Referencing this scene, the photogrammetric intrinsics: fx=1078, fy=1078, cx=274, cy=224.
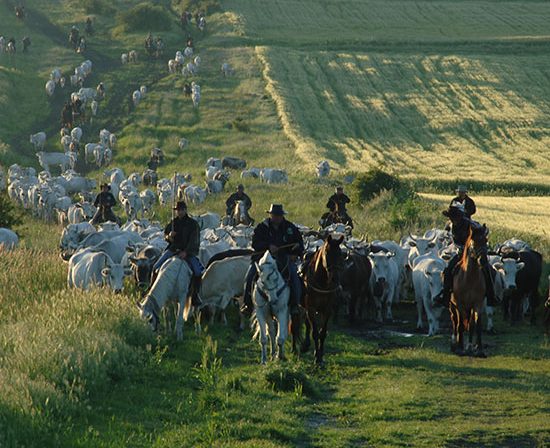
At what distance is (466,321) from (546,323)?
313 centimetres

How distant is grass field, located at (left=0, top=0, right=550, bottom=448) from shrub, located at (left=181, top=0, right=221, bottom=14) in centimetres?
97

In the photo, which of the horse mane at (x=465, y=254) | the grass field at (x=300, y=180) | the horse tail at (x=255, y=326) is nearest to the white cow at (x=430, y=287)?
the grass field at (x=300, y=180)

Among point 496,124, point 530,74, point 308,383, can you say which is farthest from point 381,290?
point 530,74

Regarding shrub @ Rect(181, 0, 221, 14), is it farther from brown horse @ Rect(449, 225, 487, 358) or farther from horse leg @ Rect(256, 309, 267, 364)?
horse leg @ Rect(256, 309, 267, 364)

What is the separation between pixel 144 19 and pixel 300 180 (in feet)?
153

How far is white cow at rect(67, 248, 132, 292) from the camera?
2052cm

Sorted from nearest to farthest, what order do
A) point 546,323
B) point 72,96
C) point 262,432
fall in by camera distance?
point 262,432, point 546,323, point 72,96

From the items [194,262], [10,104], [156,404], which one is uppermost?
[10,104]

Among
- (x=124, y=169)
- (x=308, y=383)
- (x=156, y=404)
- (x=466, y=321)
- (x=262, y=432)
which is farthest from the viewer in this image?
(x=124, y=169)

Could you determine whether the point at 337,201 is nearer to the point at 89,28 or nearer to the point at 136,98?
the point at 136,98

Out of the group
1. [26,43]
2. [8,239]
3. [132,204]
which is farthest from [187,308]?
[26,43]

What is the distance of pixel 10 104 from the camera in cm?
7069

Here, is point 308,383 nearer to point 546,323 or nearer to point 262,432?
point 262,432

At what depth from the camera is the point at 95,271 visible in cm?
2139
